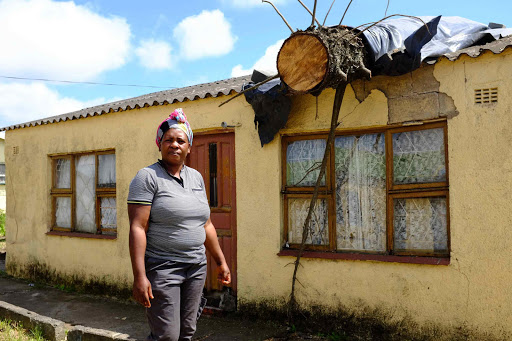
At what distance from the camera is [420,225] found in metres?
4.67

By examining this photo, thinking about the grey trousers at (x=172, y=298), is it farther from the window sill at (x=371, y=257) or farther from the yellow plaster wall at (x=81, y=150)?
the yellow plaster wall at (x=81, y=150)

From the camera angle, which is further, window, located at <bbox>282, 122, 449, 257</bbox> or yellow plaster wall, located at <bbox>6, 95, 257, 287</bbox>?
yellow plaster wall, located at <bbox>6, 95, 257, 287</bbox>

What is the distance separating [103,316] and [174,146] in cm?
371

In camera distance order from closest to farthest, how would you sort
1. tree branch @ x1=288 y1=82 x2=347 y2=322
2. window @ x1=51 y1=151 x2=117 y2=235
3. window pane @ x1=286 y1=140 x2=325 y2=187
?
1. tree branch @ x1=288 y1=82 x2=347 y2=322
2. window pane @ x1=286 y1=140 x2=325 y2=187
3. window @ x1=51 y1=151 x2=117 y2=235

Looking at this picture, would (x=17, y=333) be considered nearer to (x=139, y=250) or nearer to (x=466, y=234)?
(x=139, y=250)

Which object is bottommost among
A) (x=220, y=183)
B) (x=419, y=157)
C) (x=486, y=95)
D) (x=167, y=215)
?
(x=167, y=215)

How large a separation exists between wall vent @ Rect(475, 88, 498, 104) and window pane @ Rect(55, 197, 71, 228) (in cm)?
656

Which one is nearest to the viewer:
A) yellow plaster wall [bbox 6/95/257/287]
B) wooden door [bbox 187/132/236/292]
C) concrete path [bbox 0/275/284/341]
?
concrete path [bbox 0/275/284/341]

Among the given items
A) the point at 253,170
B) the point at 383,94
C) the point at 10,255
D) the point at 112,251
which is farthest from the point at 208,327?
the point at 10,255

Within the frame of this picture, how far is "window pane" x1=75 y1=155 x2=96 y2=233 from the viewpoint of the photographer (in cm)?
770

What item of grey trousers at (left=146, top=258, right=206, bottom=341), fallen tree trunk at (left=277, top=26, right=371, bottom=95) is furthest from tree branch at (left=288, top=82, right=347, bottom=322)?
grey trousers at (left=146, top=258, right=206, bottom=341)

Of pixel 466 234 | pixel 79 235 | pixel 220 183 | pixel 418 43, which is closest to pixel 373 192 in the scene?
pixel 466 234

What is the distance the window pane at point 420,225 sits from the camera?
4543 mm

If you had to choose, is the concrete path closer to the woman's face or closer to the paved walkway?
the paved walkway
